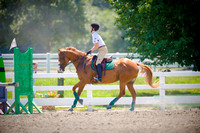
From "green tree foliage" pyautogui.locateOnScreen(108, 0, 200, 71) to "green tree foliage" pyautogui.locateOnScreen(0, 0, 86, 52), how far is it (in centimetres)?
2075

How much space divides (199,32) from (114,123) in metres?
6.44

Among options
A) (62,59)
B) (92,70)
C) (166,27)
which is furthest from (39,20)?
(92,70)

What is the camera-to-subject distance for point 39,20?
1201 inches

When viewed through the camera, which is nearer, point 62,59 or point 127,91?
point 62,59

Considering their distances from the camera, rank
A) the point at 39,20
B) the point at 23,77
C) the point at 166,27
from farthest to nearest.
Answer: the point at 39,20 → the point at 166,27 → the point at 23,77

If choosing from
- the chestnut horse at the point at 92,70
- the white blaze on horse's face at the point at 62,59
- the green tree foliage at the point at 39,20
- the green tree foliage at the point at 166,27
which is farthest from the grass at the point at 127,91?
the green tree foliage at the point at 39,20

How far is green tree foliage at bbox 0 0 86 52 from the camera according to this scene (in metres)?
30.4

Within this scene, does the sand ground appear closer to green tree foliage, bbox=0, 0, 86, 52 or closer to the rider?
the rider

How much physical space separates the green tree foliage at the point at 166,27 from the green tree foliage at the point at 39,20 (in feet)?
68.1

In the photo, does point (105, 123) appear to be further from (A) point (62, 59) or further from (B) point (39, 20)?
(B) point (39, 20)

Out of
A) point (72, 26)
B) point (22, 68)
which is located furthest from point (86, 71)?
point (72, 26)

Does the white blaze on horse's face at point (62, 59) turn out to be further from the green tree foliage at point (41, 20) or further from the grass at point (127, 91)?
the green tree foliage at point (41, 20)

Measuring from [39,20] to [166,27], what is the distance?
888 inches

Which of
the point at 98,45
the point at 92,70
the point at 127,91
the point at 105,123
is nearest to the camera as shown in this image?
the point at 105,123
